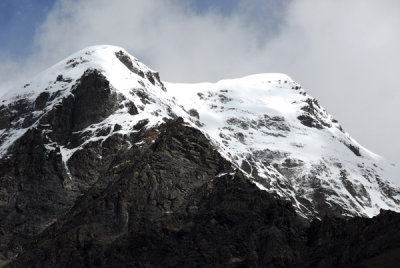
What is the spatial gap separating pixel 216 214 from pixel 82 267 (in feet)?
86.9

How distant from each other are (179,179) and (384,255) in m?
63.0

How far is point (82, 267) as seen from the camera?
538ft

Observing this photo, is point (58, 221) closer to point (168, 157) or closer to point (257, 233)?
point (168, 157)

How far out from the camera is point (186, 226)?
6722 inches

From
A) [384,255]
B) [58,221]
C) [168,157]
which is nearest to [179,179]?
[168,157]

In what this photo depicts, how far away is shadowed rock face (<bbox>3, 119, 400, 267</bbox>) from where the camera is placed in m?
158

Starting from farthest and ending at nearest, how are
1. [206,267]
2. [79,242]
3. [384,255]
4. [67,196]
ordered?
[67,196]
[79,242]
[206,267]
[384,255]

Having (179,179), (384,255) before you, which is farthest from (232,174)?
(384,255)

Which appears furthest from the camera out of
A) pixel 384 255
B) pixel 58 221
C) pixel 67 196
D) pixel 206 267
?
pixel 67 196

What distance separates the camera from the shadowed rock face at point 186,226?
520ft

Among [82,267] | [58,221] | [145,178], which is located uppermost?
[145,178]

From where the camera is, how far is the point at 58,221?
18212 centimetres

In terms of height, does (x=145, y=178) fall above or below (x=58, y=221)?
above

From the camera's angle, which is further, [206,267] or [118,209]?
[118,209]
